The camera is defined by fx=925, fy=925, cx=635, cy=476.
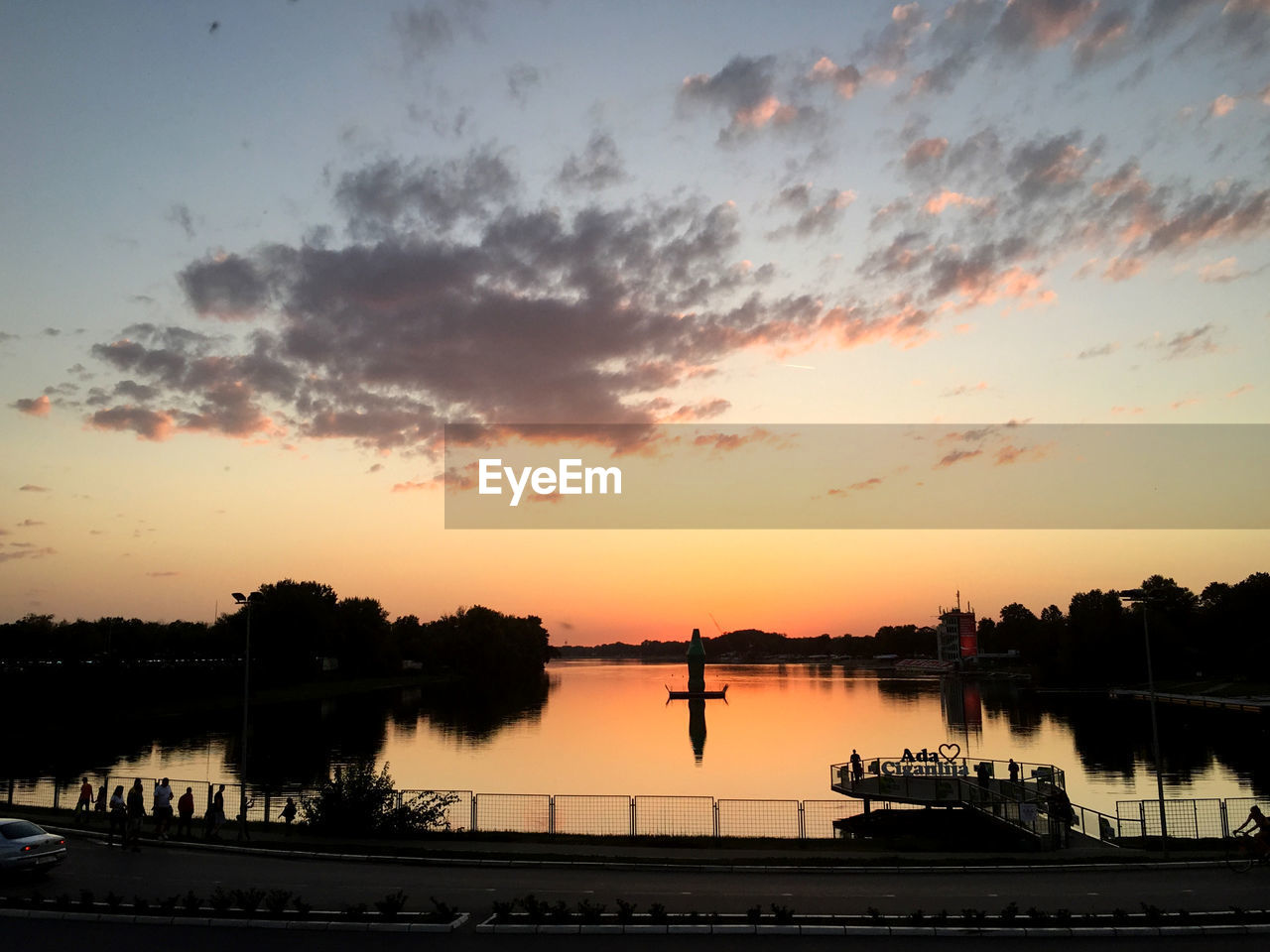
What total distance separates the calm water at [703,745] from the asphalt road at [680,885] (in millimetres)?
28255

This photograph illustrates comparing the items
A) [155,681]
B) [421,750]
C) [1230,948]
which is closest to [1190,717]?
[421,750]

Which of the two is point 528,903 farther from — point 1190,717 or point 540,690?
point 540,690

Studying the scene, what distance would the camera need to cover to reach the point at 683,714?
12294cm

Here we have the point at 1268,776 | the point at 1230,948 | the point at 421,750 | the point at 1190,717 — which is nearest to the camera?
the point at 1230,948

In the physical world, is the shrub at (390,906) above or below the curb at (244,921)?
above

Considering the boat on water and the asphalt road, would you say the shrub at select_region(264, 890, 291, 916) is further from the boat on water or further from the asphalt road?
the boat on water

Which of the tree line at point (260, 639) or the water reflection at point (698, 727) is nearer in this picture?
the water reflection at point (698, 727)

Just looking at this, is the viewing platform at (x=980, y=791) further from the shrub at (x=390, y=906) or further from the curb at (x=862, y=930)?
the shrub at (x=390, y=906)

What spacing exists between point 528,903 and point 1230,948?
13382mm

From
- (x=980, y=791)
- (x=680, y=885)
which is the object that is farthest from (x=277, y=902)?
(x=980, y=791)

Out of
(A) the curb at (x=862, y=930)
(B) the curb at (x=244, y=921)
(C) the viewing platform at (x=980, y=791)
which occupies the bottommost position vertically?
(C) the viewing platform at (x=980, y=791)

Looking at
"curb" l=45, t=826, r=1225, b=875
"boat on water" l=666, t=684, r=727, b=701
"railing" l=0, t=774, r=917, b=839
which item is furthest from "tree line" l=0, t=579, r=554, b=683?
"curb" l=45, t=826, r=1225, b=875

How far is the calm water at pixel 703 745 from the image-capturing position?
57625mm

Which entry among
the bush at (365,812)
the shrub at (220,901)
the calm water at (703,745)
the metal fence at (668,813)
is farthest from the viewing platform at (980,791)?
the shrub at (220,901)
